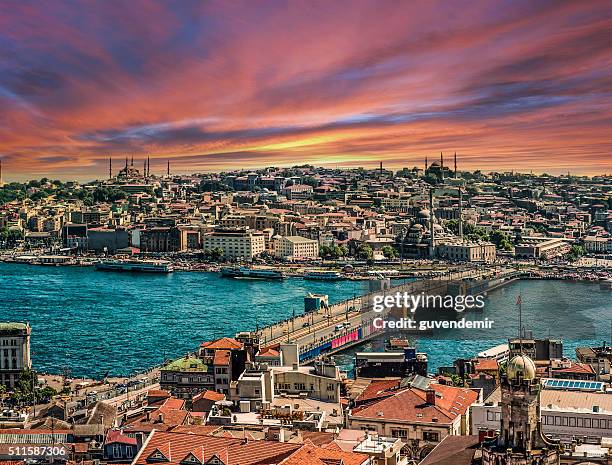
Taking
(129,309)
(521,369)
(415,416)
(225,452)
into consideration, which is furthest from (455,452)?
(129,309)

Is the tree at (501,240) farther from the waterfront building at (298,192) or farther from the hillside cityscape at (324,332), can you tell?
the waterfront building at (298,192)

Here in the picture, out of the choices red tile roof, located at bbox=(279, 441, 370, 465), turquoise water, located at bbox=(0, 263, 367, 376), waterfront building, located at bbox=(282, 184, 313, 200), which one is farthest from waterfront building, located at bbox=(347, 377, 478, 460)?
waterfront building, located at bbox=(282, 184, 313, 200)

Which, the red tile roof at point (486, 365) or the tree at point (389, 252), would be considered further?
the tree at point (389, 252)

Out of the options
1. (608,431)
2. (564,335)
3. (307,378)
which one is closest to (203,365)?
(307,378)

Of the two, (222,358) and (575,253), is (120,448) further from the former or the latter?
(575,253)

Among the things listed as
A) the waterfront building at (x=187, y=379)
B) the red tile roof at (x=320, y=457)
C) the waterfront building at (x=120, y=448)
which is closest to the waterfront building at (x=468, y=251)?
the waterfront building at (x=187, y=379)

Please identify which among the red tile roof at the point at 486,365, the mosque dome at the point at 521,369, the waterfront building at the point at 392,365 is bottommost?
the red tile roof at the point at 486,365

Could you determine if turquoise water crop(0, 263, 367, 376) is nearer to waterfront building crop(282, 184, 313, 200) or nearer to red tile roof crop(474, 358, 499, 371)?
red tile roof crop(474, 358, 499, 371)

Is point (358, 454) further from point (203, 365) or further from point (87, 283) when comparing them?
point (87, 283)
